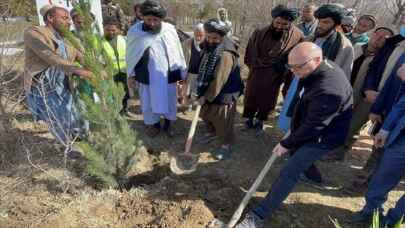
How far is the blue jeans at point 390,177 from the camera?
2461 mm

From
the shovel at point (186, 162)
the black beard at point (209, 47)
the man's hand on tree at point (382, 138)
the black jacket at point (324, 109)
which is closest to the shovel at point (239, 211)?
Result: the black jacket at point (324, 109)

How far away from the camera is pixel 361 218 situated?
2.79 meters

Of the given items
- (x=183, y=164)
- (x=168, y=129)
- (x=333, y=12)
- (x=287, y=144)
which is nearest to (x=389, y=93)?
(x=333, y=12)

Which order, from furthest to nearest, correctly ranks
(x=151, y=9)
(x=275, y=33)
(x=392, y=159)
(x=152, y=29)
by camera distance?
(x=275, y=33) < (x=152, y=29) < (x=151, y=9) < (x=392, y=159)

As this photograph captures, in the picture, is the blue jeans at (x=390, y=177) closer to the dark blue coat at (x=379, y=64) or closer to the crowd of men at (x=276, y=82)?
the crowd of men at (x=276, y=82)

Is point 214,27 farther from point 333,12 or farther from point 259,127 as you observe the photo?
point 259,127

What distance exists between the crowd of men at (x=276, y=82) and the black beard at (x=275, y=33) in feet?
0.05

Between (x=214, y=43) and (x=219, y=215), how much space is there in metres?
1.80

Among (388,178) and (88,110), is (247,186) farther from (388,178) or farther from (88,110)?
(88,110)

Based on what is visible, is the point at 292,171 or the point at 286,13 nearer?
the point at 292,171

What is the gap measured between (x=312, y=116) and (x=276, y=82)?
184cm

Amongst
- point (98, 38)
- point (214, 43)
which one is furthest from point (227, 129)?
point (98, 38)

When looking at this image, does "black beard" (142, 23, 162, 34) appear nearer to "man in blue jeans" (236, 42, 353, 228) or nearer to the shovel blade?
the shovel blade

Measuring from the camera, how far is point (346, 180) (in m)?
3.55
